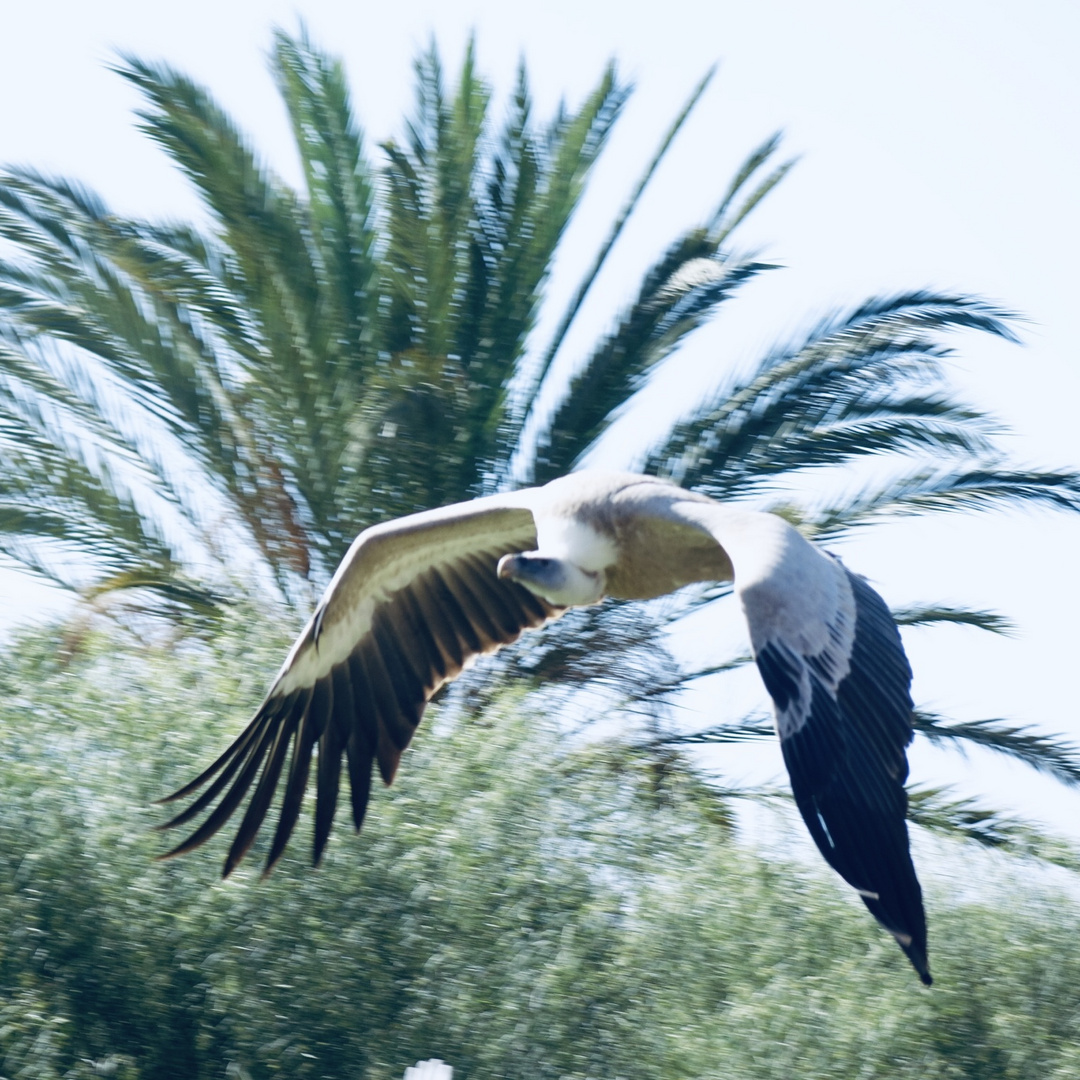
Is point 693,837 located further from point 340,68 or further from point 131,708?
point 340,68

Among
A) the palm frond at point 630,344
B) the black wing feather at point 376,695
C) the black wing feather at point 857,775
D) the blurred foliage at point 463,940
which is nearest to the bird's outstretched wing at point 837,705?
the black wing feather at point 857,775

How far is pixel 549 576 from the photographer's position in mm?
5863

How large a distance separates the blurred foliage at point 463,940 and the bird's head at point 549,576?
1863mm

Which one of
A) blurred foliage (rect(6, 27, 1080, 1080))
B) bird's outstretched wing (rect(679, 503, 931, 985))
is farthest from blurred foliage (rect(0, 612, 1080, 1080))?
bird's outstretched wing (rect(679, 503, 931, 985))

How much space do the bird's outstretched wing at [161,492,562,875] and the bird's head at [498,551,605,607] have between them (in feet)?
2.50

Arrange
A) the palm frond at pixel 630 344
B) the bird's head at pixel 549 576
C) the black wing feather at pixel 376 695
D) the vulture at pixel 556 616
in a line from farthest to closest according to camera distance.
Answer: the palm frond at pixel 630 344, the black wing feather at pixel 376 695, the bird's head at pixel 549 576, the vulture at pixel 556 616

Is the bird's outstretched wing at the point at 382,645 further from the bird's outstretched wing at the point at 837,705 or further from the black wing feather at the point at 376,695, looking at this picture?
the bird's outstretched wing at the point at 837,705

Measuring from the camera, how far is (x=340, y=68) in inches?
379

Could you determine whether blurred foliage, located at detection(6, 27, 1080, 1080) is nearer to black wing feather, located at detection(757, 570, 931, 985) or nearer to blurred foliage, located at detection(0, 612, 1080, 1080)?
blurred foliage, located at detection(0, 612, 1080, 1080)

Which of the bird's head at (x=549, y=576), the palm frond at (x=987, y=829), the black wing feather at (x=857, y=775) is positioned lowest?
the palm frond at (x=987, y=829)

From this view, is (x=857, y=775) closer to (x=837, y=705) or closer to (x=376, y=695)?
(x=837, y=705)

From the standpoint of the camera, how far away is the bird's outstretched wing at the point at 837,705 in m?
4.55

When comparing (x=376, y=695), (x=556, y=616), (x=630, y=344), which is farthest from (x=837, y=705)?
(x=630, y=344)

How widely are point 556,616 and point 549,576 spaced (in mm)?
1314
